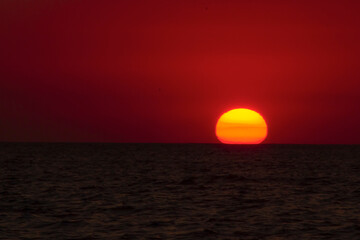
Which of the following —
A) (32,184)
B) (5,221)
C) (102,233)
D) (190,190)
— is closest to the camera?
(102,233)

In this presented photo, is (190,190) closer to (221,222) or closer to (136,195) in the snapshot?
(136,195)

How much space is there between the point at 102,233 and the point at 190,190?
2090 centimetres

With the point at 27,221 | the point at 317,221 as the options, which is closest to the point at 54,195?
the point at 27,221

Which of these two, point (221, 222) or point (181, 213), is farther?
point (181, 213)

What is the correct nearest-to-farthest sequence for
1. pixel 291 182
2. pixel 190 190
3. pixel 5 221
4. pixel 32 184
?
1. pixel 5 221
2. pixel 190 190
3. pixel 32 184
4. pixel 291 182

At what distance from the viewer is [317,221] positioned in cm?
3158

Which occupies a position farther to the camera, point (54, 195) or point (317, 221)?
point (54, 195)

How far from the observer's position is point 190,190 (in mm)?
48062

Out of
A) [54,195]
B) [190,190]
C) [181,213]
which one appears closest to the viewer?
[181,213]

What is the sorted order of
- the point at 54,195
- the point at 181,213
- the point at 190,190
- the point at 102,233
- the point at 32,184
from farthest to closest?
1. the point at 32,184
2. the point at 190,190
3. the point at 54,195
4. the point at 181,213
5. the point at 102,233

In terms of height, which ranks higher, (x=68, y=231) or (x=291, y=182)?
(x=291, y=182)

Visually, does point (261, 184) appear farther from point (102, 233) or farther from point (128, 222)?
point (102, 233)

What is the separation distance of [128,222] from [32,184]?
2442cm

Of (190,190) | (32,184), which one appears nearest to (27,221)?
(190,190)
